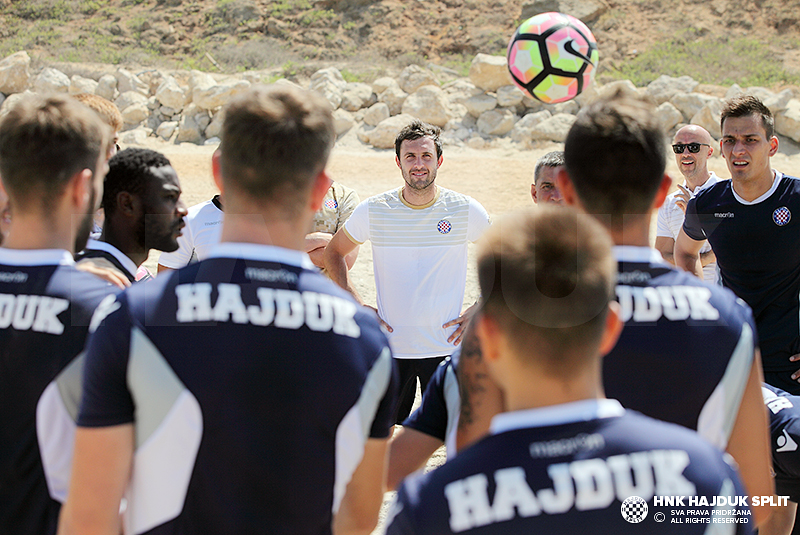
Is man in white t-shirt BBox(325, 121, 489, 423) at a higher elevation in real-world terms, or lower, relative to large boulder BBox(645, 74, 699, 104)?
lower

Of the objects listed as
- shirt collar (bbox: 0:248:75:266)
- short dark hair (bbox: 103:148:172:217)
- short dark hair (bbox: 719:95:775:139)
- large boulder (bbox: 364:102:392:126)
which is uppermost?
large boulder (bbox: 364:102:392:126)

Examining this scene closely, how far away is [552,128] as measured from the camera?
19.7 meters

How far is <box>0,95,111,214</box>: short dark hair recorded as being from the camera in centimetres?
222

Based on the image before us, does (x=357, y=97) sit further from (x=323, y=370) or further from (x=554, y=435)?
(x=554, y=435)

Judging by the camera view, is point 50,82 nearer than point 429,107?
No

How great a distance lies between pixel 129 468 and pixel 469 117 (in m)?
20.7

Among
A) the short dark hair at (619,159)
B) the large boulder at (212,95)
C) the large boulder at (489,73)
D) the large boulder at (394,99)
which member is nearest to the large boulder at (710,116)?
the large boulder at (489,73)

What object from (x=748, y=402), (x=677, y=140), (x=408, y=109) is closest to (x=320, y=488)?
(x=748, y=402)

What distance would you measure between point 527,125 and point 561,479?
19768 millimetres

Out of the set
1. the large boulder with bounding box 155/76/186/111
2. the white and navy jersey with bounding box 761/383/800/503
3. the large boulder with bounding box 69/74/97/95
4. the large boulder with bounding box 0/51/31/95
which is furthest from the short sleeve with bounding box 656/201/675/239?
the large boulder with bounding box 0/51/31/95

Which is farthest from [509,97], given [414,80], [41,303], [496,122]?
[41,303]

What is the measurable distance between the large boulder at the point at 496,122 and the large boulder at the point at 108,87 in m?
12.4

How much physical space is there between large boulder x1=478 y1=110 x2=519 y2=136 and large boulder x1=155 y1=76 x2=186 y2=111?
979 centimetres

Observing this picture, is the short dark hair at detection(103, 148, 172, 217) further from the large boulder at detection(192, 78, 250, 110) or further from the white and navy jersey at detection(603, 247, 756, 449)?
the large boulder at detection(192, 78, 250, 110)
